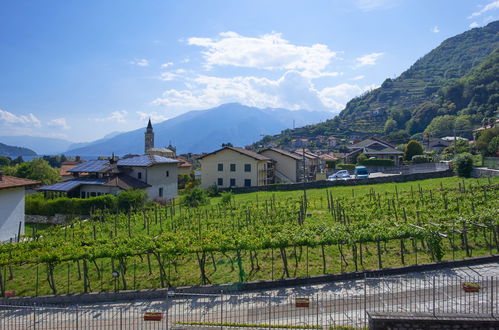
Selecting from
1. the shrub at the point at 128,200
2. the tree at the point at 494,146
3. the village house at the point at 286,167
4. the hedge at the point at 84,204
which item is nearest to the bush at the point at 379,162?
the village house at the point at 286,167

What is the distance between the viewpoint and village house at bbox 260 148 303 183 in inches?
2062

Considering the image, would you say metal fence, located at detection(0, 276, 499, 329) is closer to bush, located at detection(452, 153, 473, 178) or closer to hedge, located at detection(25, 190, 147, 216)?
hedge, located at detection(25, 190, 147, 216)

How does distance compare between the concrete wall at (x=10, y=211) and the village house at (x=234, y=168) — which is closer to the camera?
the concrete wall at (x=10, y=211)

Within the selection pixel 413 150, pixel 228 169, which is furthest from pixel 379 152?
pixel 228 169

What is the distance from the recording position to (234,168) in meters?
49.0

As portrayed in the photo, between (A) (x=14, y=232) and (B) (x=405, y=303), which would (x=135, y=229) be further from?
(B) (x=405, y=303)

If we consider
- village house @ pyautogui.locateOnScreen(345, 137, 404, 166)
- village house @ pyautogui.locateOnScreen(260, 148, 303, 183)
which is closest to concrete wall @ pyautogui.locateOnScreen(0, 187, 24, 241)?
village house @ pyautogui.locateOnScreen(260, 148, 303, 183)

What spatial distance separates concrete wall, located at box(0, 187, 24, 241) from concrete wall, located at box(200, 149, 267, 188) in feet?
85.2

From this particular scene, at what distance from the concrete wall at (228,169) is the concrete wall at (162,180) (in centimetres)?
556

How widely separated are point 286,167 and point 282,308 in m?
42.6

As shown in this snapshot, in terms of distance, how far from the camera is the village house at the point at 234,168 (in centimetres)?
4797

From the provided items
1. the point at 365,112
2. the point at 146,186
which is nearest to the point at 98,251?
the point at 146,186

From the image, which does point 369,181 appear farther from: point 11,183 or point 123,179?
point 11,183

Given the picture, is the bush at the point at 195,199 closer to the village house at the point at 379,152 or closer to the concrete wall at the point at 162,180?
the concrete wall at the point at 162,180
